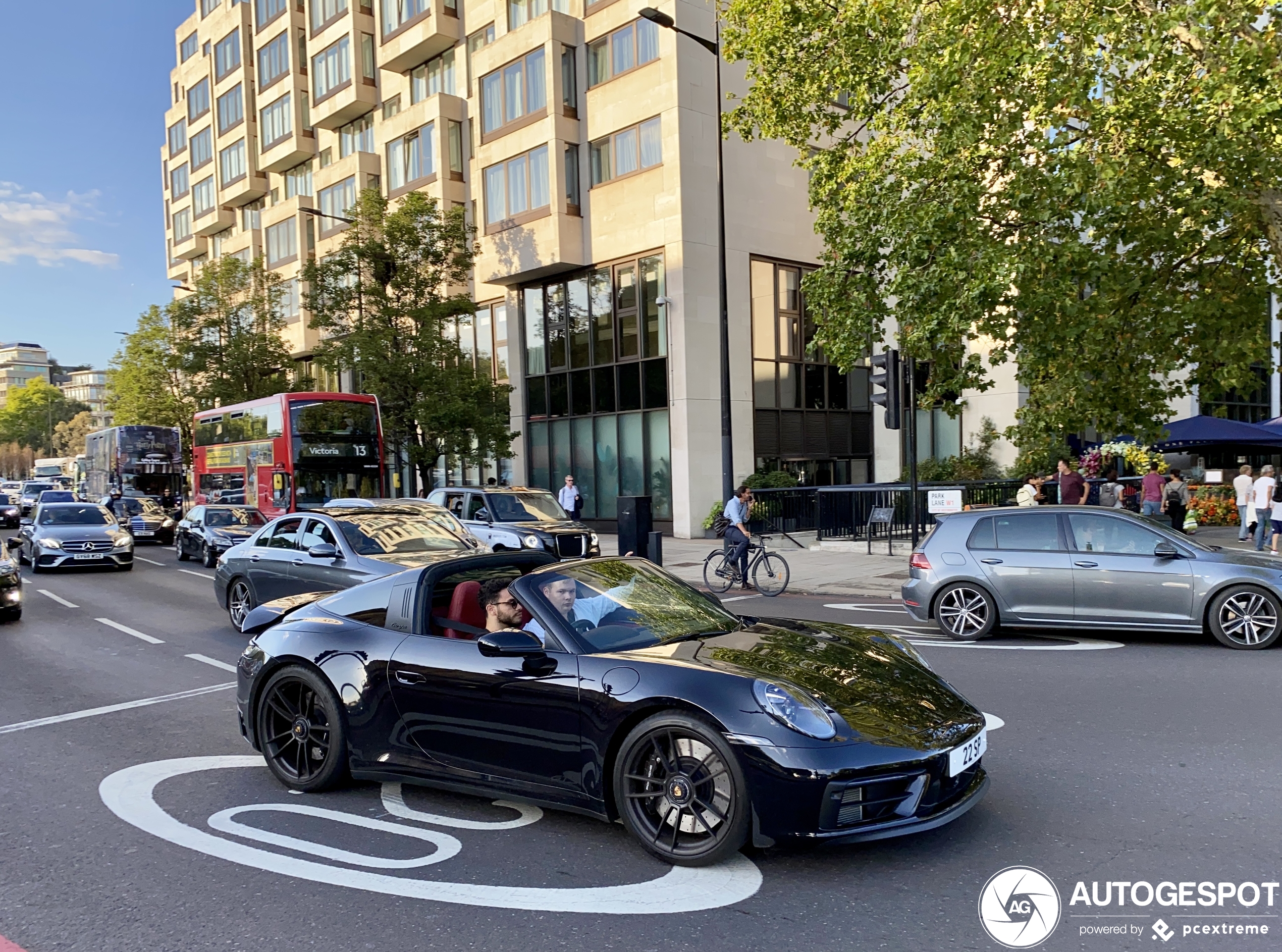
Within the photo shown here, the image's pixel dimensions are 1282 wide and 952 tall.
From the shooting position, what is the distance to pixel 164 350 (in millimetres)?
45344

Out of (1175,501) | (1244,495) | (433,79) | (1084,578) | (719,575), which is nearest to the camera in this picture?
(1084,578)

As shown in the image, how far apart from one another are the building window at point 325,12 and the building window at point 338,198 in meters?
7.14

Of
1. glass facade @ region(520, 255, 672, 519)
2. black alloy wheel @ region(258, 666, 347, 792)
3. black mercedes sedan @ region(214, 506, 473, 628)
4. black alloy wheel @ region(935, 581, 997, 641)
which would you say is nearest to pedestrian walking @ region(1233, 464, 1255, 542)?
black alloy wheel @ region(935, 581, 997, 641)

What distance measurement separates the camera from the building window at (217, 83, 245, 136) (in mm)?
50312

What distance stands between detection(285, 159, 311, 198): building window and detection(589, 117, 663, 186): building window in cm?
2443

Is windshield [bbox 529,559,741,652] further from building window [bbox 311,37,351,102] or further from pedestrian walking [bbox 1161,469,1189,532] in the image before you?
building window [bbox 311,37,351,102]

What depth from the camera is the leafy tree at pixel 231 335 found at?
39.6 m

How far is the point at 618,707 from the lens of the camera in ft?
13.9

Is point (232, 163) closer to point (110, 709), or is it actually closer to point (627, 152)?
point (627, 152)

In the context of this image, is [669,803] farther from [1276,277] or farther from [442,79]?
[442,79]

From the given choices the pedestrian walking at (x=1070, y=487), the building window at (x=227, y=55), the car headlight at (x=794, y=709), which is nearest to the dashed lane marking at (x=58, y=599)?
the car headlight at (x=794, y=709)

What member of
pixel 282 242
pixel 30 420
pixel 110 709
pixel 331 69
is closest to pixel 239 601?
pixel 110 709

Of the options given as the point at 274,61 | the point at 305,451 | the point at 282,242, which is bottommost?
the point at 305,451

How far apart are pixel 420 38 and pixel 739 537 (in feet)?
88.1
